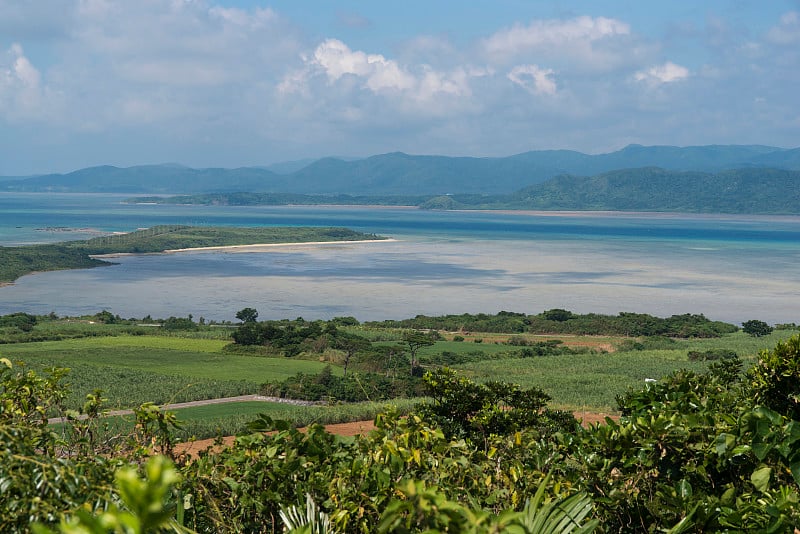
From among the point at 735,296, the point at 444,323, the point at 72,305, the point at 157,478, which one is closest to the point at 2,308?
the point at 72,305

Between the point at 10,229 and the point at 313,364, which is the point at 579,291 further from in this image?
the point at 10,229

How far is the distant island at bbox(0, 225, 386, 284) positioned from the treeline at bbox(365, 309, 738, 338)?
45.6 meters

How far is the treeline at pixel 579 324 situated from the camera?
4794 centimetres

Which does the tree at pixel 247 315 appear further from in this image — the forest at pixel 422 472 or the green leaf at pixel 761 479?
the green leaf at pixel 761 479

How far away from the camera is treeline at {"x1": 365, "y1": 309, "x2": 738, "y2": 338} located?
157 feet

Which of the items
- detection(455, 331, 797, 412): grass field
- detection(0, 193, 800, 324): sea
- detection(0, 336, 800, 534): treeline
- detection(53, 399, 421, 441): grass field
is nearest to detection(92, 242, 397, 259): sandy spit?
detection(0, 193, 800, 324): sea

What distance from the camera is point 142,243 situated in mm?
105875

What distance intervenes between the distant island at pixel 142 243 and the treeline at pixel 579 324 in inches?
1796

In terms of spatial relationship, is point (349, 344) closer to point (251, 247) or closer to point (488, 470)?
point (488, 470)

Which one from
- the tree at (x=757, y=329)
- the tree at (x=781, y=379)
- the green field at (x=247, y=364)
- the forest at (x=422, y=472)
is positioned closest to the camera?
the forest at (x=422, y=472)

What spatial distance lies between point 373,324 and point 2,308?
2865cm

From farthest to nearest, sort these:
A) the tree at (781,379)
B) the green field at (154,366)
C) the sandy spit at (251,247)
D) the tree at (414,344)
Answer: the sandy spit at (251,247) < the tree at (414,344) < the green field at (154,366) < the tree at (781,379)

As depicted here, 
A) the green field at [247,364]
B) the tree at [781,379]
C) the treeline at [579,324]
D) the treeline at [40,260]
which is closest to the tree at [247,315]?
the green field at [247,364]

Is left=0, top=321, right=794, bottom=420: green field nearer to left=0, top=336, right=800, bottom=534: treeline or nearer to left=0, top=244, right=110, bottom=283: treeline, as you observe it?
left=0, top=336, right=800, bottom=534: treeline
